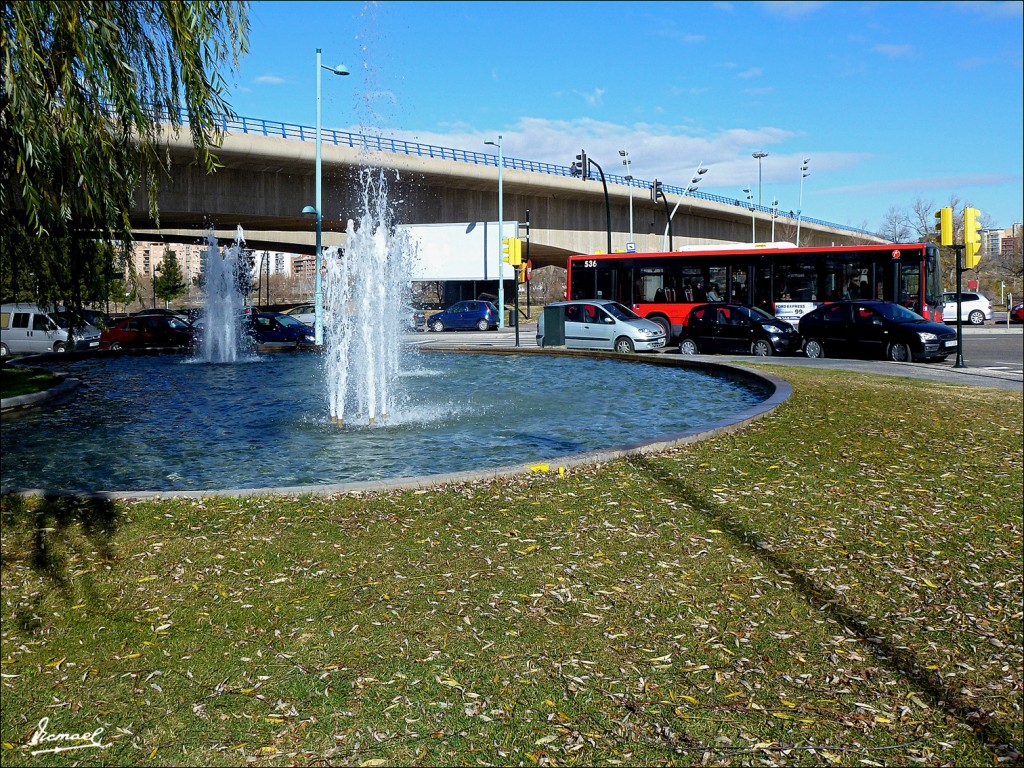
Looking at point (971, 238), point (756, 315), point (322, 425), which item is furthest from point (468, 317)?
point (322, 425)

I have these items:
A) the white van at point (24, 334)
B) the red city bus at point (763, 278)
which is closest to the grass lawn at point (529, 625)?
the red city bus at point (763, 278)

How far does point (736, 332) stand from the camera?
26547mm

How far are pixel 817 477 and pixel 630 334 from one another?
1789 centimetres

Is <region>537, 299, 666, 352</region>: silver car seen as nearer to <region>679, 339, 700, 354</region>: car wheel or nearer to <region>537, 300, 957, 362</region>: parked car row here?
<region>537, 300, 957, 362</region>: parked car row

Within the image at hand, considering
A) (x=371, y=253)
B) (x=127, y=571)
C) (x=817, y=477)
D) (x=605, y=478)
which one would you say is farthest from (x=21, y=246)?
(x=817, y=477)

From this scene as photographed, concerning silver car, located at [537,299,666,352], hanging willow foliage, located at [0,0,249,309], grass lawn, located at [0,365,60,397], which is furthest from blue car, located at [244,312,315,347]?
hanging willow foliage, located at [0,0,249,309]

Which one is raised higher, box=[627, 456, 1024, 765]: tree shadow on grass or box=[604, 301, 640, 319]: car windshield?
box=[604, 301, 640, 319]: car windshield

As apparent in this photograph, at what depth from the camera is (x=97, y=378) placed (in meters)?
19.4

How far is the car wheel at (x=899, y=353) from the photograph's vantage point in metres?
23.6

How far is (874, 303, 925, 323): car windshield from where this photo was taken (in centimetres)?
2417

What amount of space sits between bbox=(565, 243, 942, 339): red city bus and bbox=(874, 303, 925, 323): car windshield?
11.6ft

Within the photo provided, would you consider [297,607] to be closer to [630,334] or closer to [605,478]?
[605,478]

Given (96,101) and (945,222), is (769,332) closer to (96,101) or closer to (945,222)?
(945,222)

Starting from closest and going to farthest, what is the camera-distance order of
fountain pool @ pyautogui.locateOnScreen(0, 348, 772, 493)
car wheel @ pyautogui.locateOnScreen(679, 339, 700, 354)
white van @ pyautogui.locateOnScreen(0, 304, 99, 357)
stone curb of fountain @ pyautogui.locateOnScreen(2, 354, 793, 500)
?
stone curb of fountain @ pyautogui.locateOnScreen(2, 354, 793, 500) → fountain pool @ pyautogui.locateOnScreen(0, 348, 772, 493) → car wheel @ pyautogui.locateOnScreen(679, 339, 700, 354) → white van @ pyautogui.locateOnScreen(0, 304, 99, 357)
